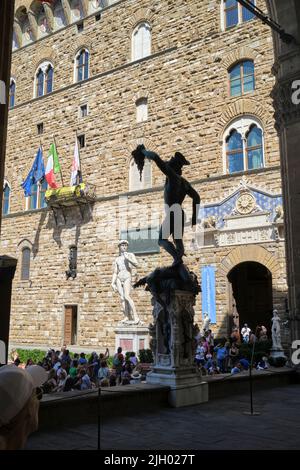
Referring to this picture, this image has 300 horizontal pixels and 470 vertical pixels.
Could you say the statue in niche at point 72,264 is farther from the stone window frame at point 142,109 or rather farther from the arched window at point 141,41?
the arched window at point 141,41

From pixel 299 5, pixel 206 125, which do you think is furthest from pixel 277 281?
pixel 299 5

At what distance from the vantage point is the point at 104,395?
217 inches

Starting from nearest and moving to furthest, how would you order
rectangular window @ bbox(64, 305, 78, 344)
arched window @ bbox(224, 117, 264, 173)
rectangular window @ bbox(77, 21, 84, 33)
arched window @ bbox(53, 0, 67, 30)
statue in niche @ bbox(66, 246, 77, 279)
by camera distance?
arched window @ bbox(224, 117, 264, 173), rectangular window @ bbox(64, 305, 78, 344), statue in niche @ bbox(66, 246, 77, 279), rectangular window @ bbox(77, 21, 84, 33), arched window @ bbox(53, 0, 67, 30)

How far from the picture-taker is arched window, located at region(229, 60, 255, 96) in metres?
17.0

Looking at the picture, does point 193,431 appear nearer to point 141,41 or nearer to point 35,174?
point 141,41

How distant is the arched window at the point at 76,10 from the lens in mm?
23328

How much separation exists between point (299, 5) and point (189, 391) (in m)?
8.41

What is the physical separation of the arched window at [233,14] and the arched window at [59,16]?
31.7 feet

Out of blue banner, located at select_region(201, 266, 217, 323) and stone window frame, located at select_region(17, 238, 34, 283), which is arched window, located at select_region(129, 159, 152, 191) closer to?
blue banner, located at select_region(201, 266, 217, 323)

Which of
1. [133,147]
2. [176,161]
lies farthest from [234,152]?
[176,161]

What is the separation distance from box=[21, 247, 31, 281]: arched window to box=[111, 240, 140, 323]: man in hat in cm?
852

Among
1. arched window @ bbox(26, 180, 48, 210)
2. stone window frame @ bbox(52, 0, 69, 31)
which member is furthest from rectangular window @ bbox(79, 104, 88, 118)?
stone window frame @ bbox(52, 0, 69, 31)

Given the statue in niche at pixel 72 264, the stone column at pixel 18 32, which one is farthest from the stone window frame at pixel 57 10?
the statue in niche at pixel 72 264
